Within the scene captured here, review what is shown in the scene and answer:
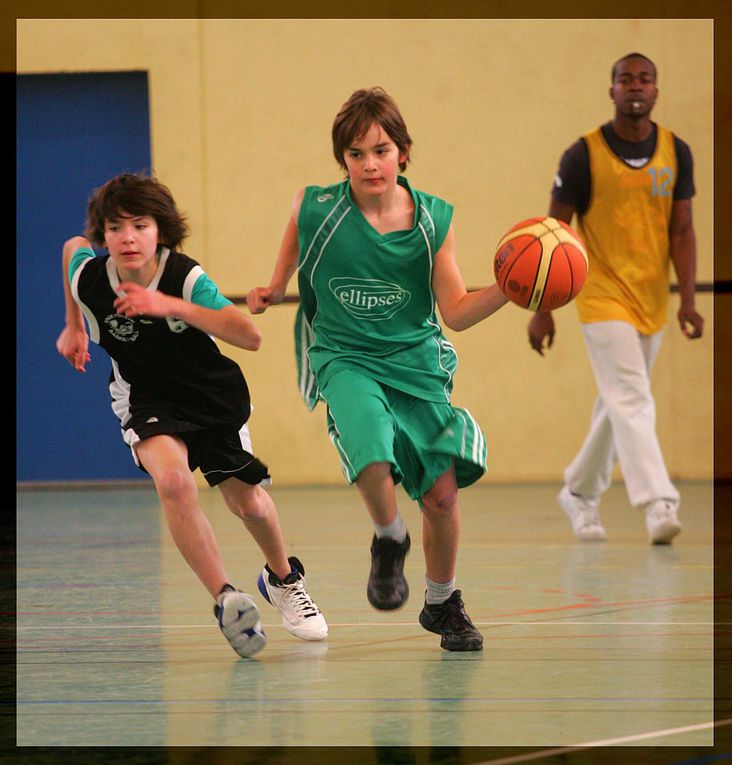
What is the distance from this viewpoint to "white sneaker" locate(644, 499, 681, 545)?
6.26 meters

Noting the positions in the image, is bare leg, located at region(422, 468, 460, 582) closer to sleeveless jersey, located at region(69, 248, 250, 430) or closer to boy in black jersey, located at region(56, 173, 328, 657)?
boy in black jersey, located at region(56, 173, 328, 657)

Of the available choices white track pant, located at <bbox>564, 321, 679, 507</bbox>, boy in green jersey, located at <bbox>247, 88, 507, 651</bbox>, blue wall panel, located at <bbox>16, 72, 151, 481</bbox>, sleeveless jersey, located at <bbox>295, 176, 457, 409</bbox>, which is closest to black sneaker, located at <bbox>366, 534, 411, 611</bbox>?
boy in green jersey, located at <bbox>247, 88, 507, 651</bbox>

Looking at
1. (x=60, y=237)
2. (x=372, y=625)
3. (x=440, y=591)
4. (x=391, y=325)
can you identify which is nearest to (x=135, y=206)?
(x=391, y=325)

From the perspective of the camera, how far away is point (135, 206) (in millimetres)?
3920

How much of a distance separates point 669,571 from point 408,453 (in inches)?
80.5

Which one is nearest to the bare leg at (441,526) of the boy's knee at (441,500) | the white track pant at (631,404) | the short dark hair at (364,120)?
the boy's knee at (441,500)

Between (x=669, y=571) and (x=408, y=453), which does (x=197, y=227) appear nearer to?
(x=669, y=571)

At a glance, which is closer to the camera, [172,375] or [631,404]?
[172,375]

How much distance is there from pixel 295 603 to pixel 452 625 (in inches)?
21.6

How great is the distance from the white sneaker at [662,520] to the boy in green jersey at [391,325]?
2529 mm

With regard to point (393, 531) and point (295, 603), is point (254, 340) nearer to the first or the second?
point (393, 531)

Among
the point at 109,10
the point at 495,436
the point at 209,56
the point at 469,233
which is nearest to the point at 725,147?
the point at 469,233

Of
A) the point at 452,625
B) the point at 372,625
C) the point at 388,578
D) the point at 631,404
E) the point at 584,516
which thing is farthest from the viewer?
the point at 584,516

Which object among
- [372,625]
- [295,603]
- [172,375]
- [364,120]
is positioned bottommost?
[372,625]
